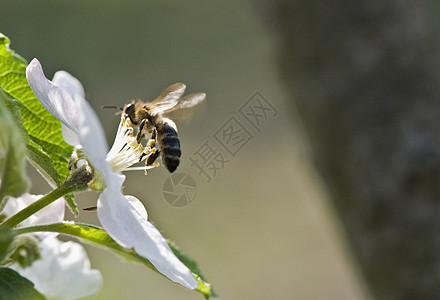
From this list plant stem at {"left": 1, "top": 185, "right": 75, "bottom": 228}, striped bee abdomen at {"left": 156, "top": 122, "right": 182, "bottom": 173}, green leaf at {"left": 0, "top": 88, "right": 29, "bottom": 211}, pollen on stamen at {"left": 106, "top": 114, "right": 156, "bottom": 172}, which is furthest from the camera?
striped bee abdomen at {"left": 156, "top": 122, "right": 182, "bottom": 173}

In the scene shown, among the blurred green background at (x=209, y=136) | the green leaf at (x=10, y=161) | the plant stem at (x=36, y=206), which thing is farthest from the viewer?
the blurred green background at (x=209, y=136)

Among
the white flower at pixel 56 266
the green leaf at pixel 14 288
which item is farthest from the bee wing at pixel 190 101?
the green leaf at pixel 14 288

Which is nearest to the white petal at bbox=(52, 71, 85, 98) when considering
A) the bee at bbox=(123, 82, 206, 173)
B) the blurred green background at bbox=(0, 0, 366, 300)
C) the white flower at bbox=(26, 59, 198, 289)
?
the white flower at bbox=(26, 59, 198, 289)

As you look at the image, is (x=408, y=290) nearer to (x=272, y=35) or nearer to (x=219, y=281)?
(x=272, y=35)

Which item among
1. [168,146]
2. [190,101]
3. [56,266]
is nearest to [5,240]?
[56,266]

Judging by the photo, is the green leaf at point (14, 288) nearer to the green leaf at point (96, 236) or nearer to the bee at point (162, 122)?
the green leaf at point (96, 236)

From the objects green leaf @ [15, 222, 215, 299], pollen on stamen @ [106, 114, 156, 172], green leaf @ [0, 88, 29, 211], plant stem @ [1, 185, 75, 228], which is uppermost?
green leaf @ [0, 88, 29, 211]

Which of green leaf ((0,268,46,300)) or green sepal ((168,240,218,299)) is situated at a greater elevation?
green leaf ((0,268,46,300))

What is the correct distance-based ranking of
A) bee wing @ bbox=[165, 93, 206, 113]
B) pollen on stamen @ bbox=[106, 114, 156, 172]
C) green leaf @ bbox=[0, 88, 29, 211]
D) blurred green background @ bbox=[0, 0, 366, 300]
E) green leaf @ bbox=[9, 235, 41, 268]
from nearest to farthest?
1. green leaf @ bbox=[0, 88, 29, 211]
2. green leaf @ bbox=[9, 235, 41, 268]
3. pollen on stamen @ bbox=[106, 114, 156, 172]
4. bee wing @ bbox=[165, 93, 206, 113]
5. blurred green background @ bbox=[0, 0, 366, 300]

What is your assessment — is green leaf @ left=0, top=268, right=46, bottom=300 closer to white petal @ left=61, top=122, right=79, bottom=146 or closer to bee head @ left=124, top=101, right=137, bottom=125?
white petal @ left=61, top=122, right=79, bottom=146
